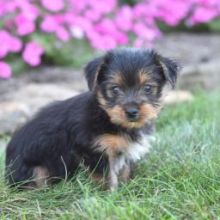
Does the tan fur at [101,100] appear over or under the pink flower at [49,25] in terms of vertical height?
over

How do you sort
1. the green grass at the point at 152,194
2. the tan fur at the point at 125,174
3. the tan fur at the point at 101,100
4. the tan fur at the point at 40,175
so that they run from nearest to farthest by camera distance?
the green grass at the point at 152,194
the tan fur at the point at 101,100
the tan fur at the point at 40,175
the tan fur at the point at 125,174

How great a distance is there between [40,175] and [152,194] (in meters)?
1.10

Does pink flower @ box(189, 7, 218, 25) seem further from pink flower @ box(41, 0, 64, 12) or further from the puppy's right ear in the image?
the puppy's right ear

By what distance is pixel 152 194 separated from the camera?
5141 mm

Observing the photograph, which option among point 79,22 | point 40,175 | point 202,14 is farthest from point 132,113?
point 202,14

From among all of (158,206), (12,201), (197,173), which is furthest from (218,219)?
(12,201)

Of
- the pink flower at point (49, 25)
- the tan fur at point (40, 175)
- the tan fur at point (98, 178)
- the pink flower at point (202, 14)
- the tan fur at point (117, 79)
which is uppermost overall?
the tan fur at point (117, 79)

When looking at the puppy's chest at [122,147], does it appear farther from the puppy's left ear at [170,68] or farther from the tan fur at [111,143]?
the puppy's left ear at [170,68]

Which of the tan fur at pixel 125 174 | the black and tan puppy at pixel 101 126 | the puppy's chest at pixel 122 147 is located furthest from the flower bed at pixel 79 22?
the puppy's chest at pixel 122 147

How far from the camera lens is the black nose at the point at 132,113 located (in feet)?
16.7

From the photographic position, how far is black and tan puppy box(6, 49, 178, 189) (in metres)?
5.19

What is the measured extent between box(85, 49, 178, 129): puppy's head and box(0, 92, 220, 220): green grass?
552mm

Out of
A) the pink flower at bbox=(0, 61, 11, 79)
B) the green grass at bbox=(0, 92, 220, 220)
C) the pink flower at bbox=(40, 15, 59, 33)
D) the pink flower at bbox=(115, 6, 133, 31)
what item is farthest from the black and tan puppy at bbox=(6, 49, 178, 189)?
the pink flower at bbox=(115, 6, 133, 31)

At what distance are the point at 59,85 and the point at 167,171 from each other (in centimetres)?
402
